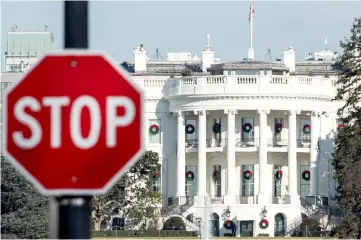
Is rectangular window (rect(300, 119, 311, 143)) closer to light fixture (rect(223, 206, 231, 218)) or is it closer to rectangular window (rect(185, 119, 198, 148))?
rectangular window (rect(185, 119, 198, 148))

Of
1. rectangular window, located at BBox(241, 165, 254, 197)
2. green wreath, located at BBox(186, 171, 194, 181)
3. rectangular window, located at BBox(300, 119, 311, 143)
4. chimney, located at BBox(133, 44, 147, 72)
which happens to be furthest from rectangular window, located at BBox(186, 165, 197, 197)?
chimney, located at BBox(133, 44, 147, 72)

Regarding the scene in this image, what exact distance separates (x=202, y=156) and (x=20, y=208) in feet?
135

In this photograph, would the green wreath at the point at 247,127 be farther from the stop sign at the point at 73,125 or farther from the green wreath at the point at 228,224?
the stop sign at the point at 73,125

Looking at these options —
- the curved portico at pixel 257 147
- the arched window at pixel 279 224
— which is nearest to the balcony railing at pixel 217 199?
the curved portico at pixel 257 147

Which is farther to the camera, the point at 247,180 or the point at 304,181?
the point at 304,181

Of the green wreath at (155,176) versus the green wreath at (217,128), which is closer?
the green wreath at (155,176)

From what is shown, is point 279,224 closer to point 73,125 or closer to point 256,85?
point 256,85

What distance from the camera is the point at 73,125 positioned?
33.0 ft

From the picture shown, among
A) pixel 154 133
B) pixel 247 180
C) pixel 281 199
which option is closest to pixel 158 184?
pixel 154 133

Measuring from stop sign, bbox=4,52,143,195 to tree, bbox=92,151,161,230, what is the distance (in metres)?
98.4

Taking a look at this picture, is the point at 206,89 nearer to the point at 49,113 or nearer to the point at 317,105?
the point at 317,105

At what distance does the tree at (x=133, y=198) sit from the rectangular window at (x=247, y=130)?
33.5ft

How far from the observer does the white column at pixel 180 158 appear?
12556 centimetres

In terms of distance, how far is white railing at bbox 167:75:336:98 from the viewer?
125375 mm
